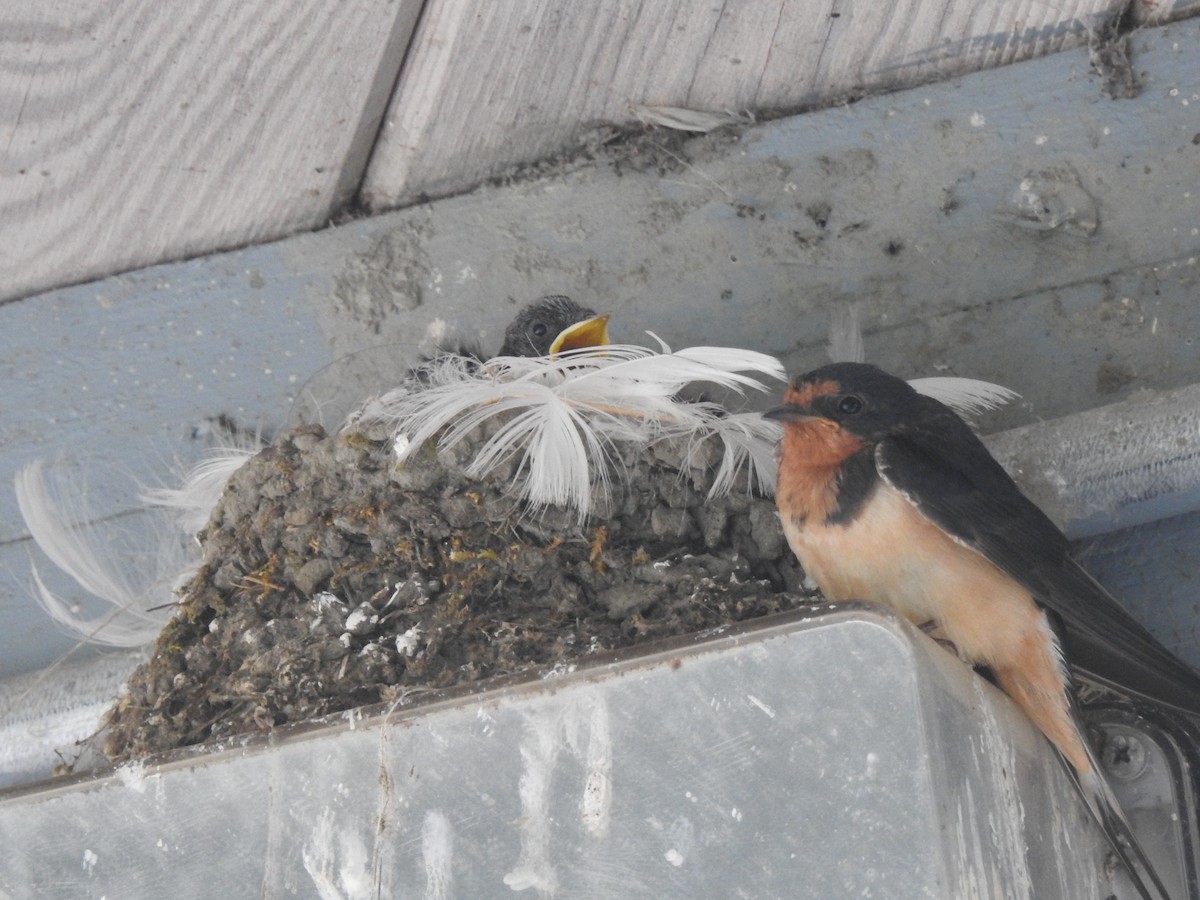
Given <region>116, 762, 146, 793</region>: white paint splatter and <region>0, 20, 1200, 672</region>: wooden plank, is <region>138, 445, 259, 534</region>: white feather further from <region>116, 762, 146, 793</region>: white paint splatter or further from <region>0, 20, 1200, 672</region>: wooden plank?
<region>116, 762, 146, 793</region>: white paint splatter

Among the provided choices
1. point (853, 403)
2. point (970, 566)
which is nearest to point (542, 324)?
point (853, 403)

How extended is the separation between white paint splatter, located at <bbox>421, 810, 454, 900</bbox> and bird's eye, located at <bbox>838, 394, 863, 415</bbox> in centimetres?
Result: 111

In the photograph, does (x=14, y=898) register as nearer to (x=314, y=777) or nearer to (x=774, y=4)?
(x=314, y=777)

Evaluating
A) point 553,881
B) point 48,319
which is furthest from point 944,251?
point 48,319

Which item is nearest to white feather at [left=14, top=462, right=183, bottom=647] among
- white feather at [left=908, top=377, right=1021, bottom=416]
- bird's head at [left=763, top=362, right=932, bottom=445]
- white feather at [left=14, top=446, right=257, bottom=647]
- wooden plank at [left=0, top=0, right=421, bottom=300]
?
white feather at [left=14, top=446, right=257, bottom=647]

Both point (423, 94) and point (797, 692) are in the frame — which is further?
point (423, 94)

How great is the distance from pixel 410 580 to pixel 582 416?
46cm

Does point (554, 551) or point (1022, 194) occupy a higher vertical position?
point (1022, 194)

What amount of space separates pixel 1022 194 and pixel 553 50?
956 millimetres

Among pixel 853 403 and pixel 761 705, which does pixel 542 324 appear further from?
pixel 761 705

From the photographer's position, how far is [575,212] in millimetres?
2881

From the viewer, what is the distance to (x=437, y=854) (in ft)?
5.07

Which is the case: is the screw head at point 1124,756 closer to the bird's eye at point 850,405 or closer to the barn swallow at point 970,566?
the barn swallow at point 970,566


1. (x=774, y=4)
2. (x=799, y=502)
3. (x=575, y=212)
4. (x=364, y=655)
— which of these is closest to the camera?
(x=364, y=655)
